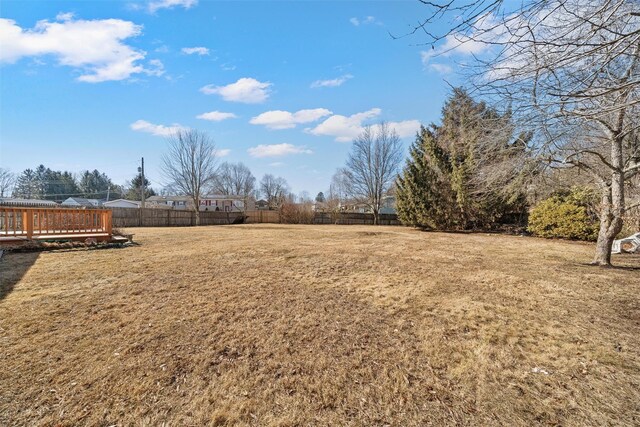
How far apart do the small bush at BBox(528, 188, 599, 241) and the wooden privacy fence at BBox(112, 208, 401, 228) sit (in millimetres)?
13428

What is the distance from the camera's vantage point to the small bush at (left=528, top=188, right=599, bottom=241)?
35.7 feet

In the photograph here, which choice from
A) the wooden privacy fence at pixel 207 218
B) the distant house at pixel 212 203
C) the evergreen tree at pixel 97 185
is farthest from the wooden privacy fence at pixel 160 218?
the evergreen tree at pixel 97 185

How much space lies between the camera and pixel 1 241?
22.4 feet

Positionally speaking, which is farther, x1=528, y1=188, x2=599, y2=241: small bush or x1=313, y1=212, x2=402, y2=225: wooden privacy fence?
x1=313, y1=212, x2=402, y2=225: wooden privacy fence

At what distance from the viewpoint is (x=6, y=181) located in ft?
123

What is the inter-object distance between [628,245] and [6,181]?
58413 mm

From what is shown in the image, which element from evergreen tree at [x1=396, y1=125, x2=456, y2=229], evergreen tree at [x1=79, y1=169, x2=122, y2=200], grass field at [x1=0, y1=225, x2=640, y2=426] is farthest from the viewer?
evergreen tree at [x1=79, y1=169, x2=122, y2=200]

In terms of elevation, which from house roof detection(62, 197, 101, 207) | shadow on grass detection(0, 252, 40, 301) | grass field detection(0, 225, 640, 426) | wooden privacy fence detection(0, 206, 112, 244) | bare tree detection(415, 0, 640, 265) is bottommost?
grass field detection(0, 225, 640, 426)

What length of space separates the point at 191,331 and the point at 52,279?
3336mm

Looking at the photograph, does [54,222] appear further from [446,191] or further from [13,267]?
[446,191]

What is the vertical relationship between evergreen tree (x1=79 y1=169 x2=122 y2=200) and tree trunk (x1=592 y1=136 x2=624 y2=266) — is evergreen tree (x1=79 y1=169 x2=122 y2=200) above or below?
above

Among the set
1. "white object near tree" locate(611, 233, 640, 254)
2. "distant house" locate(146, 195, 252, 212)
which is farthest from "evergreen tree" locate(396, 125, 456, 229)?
"distant house" locate(146, 195, 252, 212)

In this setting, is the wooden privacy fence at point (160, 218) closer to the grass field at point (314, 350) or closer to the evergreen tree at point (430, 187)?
the grass field at point (314, 350)

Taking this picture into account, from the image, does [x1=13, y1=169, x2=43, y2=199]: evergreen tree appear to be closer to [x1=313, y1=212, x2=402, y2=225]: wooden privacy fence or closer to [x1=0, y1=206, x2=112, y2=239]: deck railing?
[x1=313, y1=212, x2=402, y2=225]: wooden privacy fence
